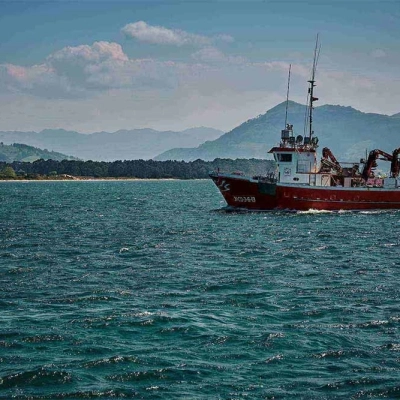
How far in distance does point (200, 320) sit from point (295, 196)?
50378 millimetres

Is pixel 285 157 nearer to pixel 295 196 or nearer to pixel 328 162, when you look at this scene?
Result: pixel 295 196

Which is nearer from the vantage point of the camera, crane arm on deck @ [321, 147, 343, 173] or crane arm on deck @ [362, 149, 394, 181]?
crane arm on deck @ [321, 147, 343, 173]

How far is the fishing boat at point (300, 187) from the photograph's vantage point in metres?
72.9

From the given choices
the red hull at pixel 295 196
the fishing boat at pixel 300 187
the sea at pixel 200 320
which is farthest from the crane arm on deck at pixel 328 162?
the sea at pixel 200 320

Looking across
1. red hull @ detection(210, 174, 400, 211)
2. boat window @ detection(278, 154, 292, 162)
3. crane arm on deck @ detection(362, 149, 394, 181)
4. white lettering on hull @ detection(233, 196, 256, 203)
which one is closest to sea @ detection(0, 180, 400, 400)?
red hull @ detection(210, 174, 400, 211)

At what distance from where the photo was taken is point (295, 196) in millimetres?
72875

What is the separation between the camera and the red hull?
72.8 m

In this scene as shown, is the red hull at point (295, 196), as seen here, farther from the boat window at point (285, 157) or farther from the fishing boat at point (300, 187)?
the boat window at point (285, 157)

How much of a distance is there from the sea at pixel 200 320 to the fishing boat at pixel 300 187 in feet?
86.2

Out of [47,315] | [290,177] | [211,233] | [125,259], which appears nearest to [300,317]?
[47,315]

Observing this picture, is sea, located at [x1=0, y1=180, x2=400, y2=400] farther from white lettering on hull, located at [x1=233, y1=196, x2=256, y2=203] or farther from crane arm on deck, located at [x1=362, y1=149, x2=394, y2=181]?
crane arm on deck, located at [x1=362, y1=149, x2=394, y2=181]

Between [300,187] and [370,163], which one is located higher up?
[370,163]

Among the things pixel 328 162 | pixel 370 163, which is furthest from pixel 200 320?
pixel 370 163

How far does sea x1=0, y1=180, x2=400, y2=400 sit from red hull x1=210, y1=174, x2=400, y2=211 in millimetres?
26135
